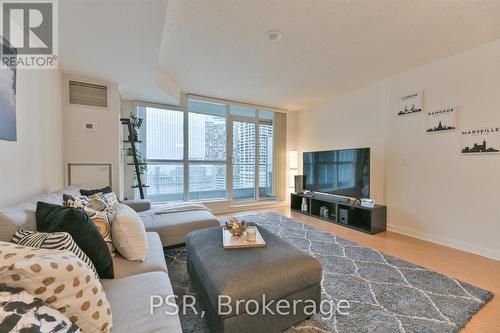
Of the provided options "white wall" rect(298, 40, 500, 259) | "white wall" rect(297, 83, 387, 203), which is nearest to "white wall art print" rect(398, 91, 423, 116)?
"white wall" rect(298, 40, 500, 259)

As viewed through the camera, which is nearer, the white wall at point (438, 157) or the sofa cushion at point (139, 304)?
the sofa cushion at point (139, 304)

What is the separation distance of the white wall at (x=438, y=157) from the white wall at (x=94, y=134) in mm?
4035

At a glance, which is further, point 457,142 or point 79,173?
point 79,173

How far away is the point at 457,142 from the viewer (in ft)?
8.85

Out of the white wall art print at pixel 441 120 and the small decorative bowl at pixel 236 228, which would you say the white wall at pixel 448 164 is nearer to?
the white wall art print at pixel 441 120

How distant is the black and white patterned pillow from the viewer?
590 mm

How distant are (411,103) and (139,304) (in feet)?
12.9

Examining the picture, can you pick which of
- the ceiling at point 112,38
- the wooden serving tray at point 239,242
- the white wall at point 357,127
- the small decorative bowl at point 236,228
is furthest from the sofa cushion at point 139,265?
the white wall at point 357,127

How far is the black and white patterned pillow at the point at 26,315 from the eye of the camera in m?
0.59

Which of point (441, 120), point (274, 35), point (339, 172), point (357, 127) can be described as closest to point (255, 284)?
point (274, 35)

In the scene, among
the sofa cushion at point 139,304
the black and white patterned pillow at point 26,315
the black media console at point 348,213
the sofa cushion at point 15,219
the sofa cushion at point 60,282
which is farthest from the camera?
the black media console at point 348,213

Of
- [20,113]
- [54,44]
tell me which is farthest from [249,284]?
[54,44]

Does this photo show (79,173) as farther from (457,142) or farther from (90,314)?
(457,142)

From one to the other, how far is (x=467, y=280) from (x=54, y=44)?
4.48 m
